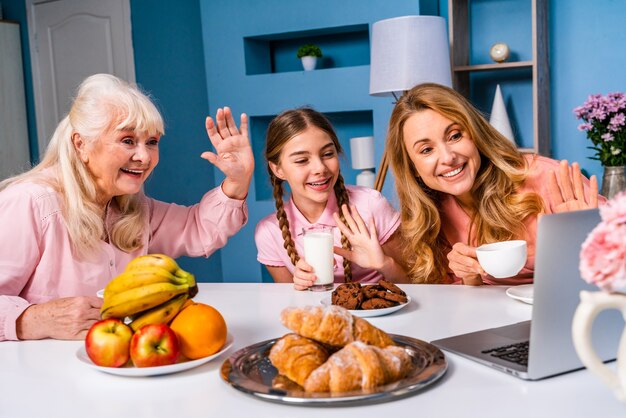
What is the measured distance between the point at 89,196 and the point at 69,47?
2.77m

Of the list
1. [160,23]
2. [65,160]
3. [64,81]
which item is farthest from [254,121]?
[65,160]

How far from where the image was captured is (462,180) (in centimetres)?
210

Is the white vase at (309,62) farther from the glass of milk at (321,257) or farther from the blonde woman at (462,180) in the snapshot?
the glass of milk at (321,257)

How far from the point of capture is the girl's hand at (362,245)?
204cm

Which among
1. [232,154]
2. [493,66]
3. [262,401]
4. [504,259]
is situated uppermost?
[493,66]

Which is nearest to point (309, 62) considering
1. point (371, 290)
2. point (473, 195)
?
point (473, 195)

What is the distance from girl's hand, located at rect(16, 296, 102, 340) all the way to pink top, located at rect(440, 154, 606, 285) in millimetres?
1108

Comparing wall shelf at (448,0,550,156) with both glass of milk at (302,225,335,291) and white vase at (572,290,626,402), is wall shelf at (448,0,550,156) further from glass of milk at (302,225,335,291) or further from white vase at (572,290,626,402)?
white vase at (572,290,626,402)

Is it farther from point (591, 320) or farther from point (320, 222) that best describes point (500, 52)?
point (591, 320)

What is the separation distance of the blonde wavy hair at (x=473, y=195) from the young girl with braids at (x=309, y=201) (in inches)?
6.5

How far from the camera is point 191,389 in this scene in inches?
44.9

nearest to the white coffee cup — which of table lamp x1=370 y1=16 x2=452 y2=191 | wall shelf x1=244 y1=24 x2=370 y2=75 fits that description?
table lamp x1=370 y1=16 x2=452 y2=191

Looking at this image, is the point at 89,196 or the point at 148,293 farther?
the point at 89,196

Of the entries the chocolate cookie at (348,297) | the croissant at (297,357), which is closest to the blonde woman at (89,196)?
the chocolate cookie at (348,297)
